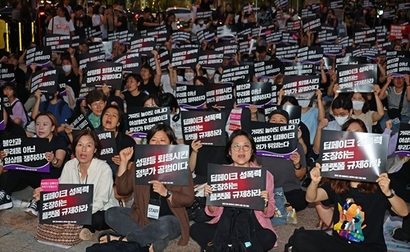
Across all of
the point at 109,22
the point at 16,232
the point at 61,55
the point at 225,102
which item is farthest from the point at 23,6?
the point at 16,232

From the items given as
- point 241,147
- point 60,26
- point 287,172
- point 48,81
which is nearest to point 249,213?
point 241,147

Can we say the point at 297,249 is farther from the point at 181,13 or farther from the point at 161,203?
the point at 181,13

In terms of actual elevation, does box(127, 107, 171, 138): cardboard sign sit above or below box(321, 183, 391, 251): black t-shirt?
above

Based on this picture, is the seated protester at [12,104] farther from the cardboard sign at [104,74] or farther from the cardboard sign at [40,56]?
the cardboard sign at [40,56]

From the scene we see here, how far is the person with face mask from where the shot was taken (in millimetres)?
10008

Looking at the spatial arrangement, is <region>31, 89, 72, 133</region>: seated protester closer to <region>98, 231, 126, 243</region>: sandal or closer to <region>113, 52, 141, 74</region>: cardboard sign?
<region>113, 52, 141, 74</region>: cardboard sign

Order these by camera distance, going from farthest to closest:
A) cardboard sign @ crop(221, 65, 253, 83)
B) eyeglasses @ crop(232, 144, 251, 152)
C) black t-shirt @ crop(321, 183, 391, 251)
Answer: cardboard sign @ crop(221, 65, 253, 83)
eyeglasses @ crop(232, 144, 251, 152)
black t-shirt @ crop(321, 183, 391, 251)

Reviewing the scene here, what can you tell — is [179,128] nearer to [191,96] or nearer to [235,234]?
[191,96]

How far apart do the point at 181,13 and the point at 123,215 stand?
21.7 m

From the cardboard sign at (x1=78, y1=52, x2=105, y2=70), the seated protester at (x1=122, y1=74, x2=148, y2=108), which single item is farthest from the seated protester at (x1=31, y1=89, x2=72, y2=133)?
the cardboard sign at (x1=78, y1=52, x2=105, y2=70)

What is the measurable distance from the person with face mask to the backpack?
352cm

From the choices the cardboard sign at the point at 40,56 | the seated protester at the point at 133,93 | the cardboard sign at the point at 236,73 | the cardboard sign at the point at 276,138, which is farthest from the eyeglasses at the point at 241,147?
the cardboard sign at the point at 40,56

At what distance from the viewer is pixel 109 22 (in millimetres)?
22000

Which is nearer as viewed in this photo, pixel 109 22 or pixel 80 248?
pixel 80 248
